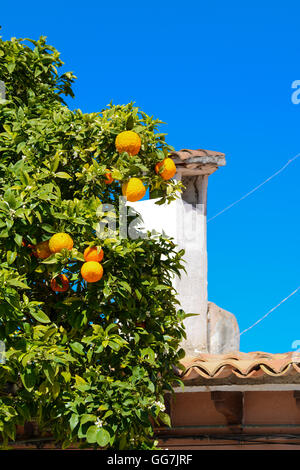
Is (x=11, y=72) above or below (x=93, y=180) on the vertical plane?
above

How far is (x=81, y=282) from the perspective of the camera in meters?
6.32

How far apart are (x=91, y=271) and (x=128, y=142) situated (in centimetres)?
133

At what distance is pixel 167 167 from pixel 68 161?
0.98 meters

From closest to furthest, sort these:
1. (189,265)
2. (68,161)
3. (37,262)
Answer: (37,262) → (68,161) → (189,265)

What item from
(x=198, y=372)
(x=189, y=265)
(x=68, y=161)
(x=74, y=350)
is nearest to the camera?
(x=74, y=350)

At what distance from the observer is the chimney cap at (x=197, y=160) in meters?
9.94

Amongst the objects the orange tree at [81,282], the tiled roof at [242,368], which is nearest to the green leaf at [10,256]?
the orange tree at [81,282]

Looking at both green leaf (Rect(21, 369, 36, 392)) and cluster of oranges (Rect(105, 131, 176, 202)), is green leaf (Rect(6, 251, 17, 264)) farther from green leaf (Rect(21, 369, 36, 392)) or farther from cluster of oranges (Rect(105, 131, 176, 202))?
cluster of oranges (Rect(105, 131, 176, 202))

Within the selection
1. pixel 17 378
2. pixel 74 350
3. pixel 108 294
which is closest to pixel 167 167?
pixel 108 294

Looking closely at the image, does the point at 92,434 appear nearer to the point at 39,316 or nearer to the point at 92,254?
the point at 39,316

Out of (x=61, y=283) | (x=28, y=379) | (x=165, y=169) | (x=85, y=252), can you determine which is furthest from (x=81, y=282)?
(x=165, y=169)
